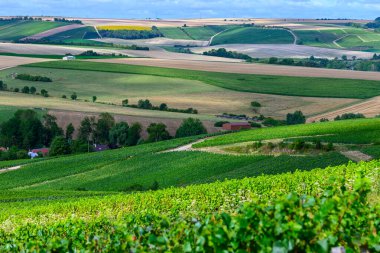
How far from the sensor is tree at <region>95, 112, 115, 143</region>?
321ft

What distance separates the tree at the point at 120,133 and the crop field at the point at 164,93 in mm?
17878

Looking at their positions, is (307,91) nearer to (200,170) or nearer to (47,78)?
(47,78)

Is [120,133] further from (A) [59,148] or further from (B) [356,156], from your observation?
(B) [356,156]

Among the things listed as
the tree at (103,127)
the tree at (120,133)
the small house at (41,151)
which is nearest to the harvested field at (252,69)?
the tree at (103,127)

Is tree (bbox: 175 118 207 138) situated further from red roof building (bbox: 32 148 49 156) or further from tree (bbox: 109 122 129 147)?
red roof building (bbox: 32 148 49 156)

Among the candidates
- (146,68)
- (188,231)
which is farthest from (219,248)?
(146,68)

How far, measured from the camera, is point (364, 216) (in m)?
12.8

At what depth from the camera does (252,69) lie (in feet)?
511

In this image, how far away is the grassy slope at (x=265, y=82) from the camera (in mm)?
126688

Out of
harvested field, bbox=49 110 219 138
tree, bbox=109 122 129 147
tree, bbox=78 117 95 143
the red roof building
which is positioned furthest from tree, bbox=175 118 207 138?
the red roof building

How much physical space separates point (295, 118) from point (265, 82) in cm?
3643

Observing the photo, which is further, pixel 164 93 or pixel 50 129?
pixel 164 93

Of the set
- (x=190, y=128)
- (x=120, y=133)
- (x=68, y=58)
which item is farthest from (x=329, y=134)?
(x=68, y=58)

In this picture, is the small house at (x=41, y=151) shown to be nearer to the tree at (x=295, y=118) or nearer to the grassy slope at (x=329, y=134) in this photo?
the grassy slope at (x=329, y=134)
